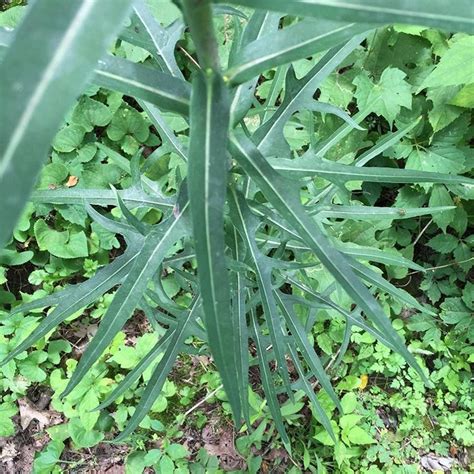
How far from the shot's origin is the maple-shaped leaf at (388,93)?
1.36 m

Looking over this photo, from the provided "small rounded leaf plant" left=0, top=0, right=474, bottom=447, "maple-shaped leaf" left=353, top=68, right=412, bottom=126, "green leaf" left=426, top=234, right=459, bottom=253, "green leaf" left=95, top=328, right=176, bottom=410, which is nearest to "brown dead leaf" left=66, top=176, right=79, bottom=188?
"small rounded leaf plant" left=0, top=0, right=474, bottom=447

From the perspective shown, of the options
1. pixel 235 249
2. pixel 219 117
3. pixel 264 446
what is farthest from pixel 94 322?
pixel 219 117

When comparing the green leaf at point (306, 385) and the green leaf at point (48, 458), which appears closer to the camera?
the green leaf at point (306, 385)

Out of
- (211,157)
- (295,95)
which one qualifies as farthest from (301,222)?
(295,95)

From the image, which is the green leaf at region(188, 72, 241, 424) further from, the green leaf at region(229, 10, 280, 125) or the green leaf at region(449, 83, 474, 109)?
the green leaf at region(449, 83, 474, 109)

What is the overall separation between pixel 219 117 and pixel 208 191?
8cm

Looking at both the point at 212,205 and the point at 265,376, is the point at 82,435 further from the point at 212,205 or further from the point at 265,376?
the point at 212,205

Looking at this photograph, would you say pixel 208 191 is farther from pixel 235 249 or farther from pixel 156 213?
pixel 156 213

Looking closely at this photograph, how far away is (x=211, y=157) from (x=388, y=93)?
3.37ft

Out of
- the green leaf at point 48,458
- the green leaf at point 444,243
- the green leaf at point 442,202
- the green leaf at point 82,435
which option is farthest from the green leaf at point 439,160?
the green leaf at point 48,458

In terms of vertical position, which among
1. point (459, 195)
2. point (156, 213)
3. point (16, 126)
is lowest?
point (156, 213)

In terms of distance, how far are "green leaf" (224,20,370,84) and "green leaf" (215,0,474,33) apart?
99 millimetres

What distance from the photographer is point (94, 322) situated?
1.59 m

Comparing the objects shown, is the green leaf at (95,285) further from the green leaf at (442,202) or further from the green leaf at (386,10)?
the green leaf at (442,202)
